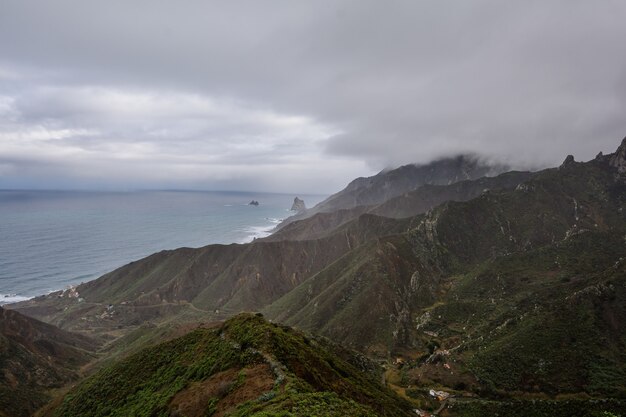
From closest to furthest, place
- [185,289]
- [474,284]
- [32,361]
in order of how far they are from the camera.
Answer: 1. [32,361]
2. [474,284]
3. [185,289]

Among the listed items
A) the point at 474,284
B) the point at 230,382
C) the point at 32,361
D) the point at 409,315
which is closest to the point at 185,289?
the point at 32,361

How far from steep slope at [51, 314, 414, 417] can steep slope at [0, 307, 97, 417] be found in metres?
17.5

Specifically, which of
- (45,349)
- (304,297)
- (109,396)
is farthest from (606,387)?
(45,349)

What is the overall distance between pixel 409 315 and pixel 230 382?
9212cm

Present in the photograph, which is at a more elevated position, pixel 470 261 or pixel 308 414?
pixel 308 414

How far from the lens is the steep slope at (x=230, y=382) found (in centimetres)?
3070

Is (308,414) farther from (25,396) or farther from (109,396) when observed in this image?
(25,396)

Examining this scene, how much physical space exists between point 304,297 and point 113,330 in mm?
77406

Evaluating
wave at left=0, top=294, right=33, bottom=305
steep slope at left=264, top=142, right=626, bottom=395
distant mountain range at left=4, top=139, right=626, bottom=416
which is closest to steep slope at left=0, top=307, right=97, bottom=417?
distant mountain range at left=4, top=139, right=626, bottom=416

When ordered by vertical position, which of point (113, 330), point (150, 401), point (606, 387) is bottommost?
point (113, 330)

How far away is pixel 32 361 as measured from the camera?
8138 cm

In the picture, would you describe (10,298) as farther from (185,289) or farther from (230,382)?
(230,382)

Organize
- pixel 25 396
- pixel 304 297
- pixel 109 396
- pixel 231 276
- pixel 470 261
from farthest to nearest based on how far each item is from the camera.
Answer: pixel 231 276
pixel 470 261
pixel 304 297
pixel 25 396
pixel 109 396

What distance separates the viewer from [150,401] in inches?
1625
